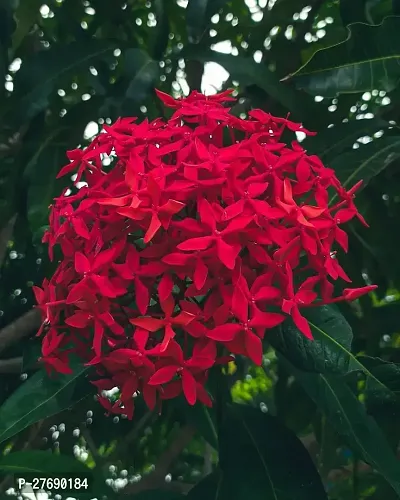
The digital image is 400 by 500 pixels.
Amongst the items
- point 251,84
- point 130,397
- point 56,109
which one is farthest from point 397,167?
point 130,397

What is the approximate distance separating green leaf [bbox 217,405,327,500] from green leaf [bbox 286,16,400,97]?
1.57 feet

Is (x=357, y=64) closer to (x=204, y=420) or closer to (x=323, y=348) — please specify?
(x=323, y=348)

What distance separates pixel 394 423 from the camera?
Result: 2.78 feet

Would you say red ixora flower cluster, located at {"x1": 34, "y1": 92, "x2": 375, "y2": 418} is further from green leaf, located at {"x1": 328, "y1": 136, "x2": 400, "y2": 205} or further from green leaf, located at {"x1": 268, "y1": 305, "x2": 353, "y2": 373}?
green leaf, located at {"x1": 328, "y1": 136, "x2": 400, "y2": 205}

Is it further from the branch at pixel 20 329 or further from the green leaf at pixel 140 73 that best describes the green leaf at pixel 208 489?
the green leaf at pixel 140 73

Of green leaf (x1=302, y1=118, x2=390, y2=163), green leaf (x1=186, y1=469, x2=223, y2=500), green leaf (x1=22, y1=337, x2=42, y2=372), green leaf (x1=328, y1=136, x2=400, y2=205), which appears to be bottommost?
green leaf (x1=186, y1=469, x2=223, y2=500)

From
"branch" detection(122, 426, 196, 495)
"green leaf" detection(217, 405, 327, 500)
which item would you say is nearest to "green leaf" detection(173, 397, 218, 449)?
"green leaf" detection(217, 405, 327, 500)

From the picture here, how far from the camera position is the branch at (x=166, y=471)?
4.26 feet

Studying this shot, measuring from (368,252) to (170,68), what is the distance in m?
0.56

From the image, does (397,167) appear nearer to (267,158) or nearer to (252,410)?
(252,410)

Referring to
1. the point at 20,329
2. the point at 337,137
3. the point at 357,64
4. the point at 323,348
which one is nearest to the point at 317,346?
the point at 323,348

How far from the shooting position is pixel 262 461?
0.84 m

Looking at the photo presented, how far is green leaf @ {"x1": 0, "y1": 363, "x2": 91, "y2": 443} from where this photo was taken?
2.39 feet

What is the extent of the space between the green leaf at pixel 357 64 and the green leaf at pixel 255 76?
23cm
